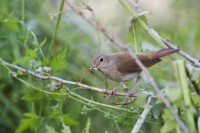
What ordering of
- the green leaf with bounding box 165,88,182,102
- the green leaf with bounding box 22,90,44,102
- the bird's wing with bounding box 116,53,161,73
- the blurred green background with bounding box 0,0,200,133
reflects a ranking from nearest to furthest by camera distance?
the green leaf with bounding box 165,88,182,102 → the bird's wing with bounding box 116,53,161,73 → the green leaf with bounding box 22,90,44,102 → the blurred green background with bounding box 0,0,200,133

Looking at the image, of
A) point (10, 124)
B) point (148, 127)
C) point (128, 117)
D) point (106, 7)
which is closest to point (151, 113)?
point (128, 117)

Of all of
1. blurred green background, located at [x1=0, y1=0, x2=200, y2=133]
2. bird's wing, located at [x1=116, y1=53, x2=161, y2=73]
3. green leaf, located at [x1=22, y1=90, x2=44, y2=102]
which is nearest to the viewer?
bird's wing, located at [x1=116, y1=53, x2=161, y2=73]

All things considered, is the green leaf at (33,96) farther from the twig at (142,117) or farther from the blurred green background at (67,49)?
the twig at (142,117)

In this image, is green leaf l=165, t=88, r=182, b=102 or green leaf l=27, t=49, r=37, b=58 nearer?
green leaf l=165, t=88, r=182, b=102

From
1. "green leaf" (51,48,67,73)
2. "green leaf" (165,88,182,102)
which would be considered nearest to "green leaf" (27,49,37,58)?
"green leaf" (51,48,67,73)

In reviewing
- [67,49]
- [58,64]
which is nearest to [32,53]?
[58,64]

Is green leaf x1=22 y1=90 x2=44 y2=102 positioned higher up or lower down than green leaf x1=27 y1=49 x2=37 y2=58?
lower down

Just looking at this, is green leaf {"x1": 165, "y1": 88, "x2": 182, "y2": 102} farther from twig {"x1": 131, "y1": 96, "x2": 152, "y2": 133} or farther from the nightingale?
the nightingale

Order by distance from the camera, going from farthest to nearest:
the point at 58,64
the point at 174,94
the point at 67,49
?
the point at 67,49, the point at 58,64, the point at 174,94

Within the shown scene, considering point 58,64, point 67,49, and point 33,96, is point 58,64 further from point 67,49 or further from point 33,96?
point 67,49

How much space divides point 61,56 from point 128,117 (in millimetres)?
372

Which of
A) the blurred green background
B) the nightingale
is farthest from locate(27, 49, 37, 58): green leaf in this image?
the nightingale

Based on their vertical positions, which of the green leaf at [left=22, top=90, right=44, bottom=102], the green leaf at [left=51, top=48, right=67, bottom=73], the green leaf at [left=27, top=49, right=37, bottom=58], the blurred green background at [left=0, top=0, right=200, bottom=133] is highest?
the blurred green background at [left=0, top=0, right=200, bottom=133]

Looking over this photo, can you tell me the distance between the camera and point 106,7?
480 cm
